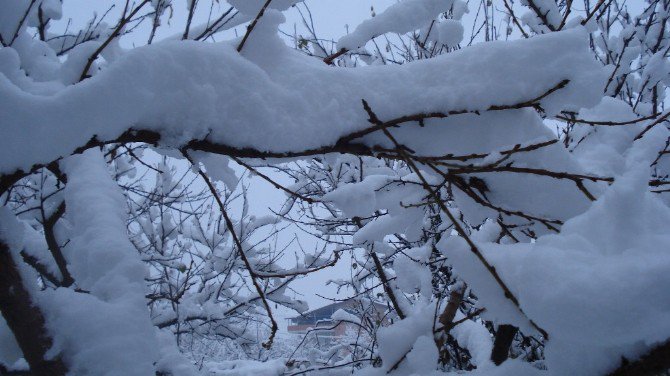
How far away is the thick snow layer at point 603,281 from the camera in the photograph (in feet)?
1.67

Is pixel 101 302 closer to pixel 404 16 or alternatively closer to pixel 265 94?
pixel 265 94

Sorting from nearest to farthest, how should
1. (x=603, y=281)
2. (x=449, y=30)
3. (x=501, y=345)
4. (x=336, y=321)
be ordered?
(x=603, y=281) < (x=501, y=345) < (x=449, y=30) < (x=336, y=321)

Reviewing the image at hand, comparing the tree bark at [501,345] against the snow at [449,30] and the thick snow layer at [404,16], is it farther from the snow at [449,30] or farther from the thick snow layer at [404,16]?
the snow at [449,30]

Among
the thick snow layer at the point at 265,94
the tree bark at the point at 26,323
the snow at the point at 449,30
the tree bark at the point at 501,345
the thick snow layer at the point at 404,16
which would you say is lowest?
the tree bark at the point at 501,345

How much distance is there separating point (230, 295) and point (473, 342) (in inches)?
189

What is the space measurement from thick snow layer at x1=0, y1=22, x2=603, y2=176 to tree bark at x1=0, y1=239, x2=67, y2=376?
0.31 metres

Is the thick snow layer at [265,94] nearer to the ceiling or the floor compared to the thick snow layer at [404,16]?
nearer to the floor

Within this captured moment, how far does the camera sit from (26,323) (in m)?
0.96

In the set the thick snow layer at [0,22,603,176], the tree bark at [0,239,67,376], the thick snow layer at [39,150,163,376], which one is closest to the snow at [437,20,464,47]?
the thick snow layer at [0,22,603,176]

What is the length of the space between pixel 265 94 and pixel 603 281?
84cm

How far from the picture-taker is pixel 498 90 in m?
1.06

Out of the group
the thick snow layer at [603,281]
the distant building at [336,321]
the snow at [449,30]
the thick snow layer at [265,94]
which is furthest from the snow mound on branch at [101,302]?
the snow at [449,30]

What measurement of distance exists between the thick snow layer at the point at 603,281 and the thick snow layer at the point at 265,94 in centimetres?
53

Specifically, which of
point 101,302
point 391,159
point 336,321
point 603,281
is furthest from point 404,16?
point 336,321
